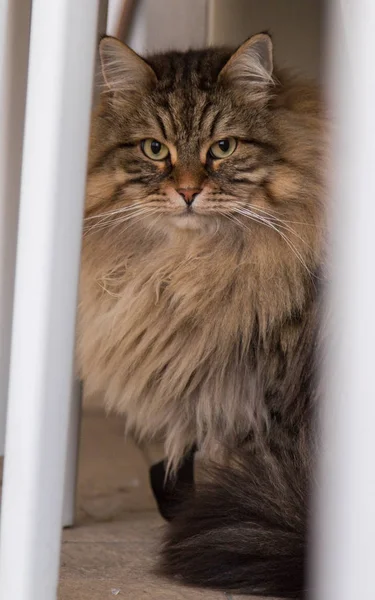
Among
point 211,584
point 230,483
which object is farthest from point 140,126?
point 211,584

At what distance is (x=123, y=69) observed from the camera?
1450mm

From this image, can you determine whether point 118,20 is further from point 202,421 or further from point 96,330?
point 202,421

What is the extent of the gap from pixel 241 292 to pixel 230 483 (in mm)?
364

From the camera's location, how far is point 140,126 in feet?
4.72

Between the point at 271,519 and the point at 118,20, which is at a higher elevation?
the point at 118,20

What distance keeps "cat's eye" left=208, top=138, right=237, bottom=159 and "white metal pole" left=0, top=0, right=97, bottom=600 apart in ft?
2.07

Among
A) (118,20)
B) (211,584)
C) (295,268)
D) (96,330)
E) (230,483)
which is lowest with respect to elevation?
(211,584)

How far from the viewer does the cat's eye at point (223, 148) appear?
1387 millimetres

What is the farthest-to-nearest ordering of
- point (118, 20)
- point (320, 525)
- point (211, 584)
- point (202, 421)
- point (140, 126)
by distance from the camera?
point (118, 20)
point (140, 126)
point (202, 421)
point (211, 584)
point (320, 525)

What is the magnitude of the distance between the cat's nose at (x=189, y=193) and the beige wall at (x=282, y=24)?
588 mm

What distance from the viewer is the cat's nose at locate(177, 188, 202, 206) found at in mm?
1324

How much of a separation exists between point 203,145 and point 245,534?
2.20ft

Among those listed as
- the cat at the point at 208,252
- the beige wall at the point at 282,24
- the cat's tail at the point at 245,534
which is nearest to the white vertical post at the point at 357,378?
the cat's tail at the point at 245,534

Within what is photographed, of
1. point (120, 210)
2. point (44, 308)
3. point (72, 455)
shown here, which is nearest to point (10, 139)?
point (120, 210)
